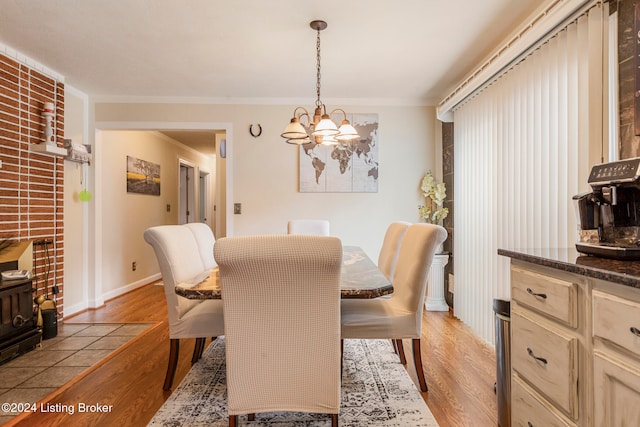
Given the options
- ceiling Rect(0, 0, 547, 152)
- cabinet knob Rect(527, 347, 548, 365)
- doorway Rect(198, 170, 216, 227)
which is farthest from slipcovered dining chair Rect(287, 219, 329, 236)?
doorway Rect(198, 170, 216, 227)

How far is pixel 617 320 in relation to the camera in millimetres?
991

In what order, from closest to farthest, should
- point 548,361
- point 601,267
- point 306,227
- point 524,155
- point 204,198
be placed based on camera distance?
point 601,267 < point 548,361 < point 524,155 < point 306,227 < point 204,198

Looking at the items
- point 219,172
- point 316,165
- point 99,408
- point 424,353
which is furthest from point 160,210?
point 424,353

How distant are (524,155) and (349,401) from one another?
1.93 metres

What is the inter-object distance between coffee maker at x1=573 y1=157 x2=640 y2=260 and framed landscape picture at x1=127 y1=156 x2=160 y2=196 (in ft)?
16.3

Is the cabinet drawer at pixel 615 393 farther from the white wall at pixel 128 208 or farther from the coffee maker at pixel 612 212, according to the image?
the white wall at pixel 128 208

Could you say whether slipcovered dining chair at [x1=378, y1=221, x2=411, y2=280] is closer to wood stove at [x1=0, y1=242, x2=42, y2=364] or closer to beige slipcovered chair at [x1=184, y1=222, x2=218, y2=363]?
beige slipcovered chair at [x1=184, y1=222, x2=218, y2=363]

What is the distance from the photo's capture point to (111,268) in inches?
178

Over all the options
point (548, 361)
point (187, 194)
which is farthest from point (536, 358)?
point (187, 194)

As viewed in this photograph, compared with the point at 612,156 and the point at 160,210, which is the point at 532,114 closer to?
the point at 612,156

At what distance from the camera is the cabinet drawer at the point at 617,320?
3.05 feet

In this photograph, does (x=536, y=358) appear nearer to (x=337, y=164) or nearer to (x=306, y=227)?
(x=306, y=227)

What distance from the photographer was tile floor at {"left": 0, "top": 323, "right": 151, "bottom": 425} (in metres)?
2.13

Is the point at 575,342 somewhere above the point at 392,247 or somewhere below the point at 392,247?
below
